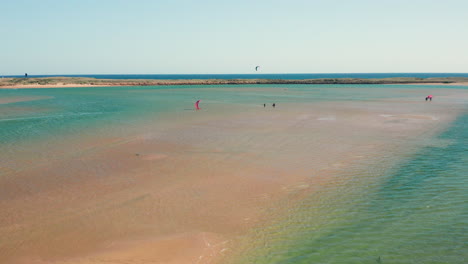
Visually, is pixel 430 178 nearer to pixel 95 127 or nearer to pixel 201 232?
pixel 201 232

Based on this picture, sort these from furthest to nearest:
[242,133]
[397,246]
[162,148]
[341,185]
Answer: [242,133], [162,148], [341,185], [397,246]

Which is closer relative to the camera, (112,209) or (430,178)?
(112,209)

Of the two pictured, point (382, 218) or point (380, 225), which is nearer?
point (380, 225)

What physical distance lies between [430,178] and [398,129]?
13.3 meters

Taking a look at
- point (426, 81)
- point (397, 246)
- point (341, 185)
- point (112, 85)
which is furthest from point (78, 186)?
point (426, 81)

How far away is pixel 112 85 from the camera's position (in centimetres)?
10294

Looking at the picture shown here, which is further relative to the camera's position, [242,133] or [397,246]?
[242,133]

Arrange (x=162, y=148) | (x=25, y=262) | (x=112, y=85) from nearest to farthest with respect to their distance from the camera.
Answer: (x=25, y=262) → (x=162, y=148) → (x=112, y=85)

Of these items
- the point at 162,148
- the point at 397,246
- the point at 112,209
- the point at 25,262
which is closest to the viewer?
the point at 25,262

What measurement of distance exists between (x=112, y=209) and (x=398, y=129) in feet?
73.8

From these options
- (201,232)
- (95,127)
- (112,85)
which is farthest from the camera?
(112,85)

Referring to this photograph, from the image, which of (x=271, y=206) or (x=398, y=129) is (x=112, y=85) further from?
(x=271, y=206)

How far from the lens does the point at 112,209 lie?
36.6ft

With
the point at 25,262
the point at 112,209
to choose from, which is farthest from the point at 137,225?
the point at 25,262
